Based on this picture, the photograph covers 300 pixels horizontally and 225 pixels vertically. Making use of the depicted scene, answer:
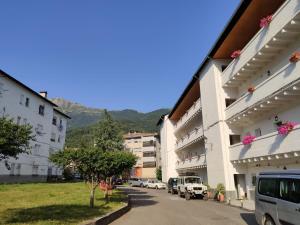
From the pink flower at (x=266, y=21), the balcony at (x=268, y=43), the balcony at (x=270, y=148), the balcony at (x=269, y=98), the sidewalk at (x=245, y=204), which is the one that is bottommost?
the sidewalk at (x=245, y=204)

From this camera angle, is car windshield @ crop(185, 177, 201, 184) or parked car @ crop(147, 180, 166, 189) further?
parked car @ crop(147, 180, 166, 189)

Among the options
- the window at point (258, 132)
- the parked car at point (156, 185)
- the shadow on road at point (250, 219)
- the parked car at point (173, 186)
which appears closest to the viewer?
the shadow on road at point (250, 219)

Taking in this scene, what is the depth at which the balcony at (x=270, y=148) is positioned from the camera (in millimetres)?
16212

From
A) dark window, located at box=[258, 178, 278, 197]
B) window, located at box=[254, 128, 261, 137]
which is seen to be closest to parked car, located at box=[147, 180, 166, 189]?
window, located at box=[254, 128, 261, 137]

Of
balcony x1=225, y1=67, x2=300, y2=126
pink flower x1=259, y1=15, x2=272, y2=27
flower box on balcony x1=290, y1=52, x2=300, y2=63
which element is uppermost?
pink flower x1=259, y1=15, x2=272, y2=27

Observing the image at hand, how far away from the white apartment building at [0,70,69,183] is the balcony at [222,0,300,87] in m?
26.1

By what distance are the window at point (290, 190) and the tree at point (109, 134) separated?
43883 mm

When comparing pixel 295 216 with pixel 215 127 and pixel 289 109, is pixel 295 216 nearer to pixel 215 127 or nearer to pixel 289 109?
pixel 289 109

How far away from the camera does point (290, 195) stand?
898cm

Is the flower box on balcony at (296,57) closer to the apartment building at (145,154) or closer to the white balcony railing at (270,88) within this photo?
the white balcony railing at (270,88)

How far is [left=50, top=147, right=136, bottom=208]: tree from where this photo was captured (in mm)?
17828

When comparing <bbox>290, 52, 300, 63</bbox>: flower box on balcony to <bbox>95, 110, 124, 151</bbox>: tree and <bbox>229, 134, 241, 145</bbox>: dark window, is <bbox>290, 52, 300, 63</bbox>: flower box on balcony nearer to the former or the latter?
<bbox>229, 134, 241, 145</bbox>: dark window

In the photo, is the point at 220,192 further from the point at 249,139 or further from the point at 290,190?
the point at 290,190

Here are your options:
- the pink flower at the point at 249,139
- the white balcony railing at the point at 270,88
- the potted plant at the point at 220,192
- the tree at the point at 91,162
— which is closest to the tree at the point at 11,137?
the tree at the point at 91,162
